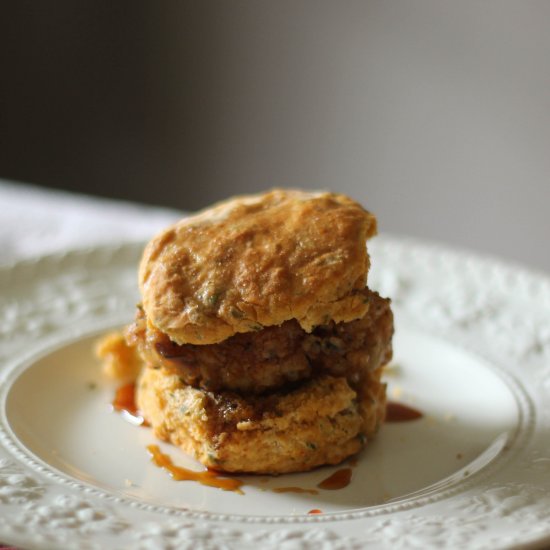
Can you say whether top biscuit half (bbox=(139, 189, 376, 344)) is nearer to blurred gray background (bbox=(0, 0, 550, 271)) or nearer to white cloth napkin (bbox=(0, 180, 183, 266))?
white cloth napkin (bbox=(0, 180, 183, 266))

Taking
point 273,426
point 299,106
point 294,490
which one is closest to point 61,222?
point 273,426

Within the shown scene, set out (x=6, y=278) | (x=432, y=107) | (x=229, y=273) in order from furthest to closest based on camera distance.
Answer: (x=432, y=107), (x=6, y=278), (x=229, y=273)

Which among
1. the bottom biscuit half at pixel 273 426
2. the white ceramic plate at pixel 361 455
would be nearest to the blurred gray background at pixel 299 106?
the white ceramic plate at pixel 361 455

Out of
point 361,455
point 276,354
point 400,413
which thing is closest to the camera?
point 276,354

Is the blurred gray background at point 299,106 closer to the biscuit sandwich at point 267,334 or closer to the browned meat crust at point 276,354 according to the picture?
the biscuit sandwich at point 267,334

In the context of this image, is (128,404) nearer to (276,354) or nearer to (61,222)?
(276,354)

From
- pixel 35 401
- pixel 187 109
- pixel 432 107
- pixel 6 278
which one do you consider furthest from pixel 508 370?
pixel 187 109

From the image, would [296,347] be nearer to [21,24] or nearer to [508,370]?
[508,370]
